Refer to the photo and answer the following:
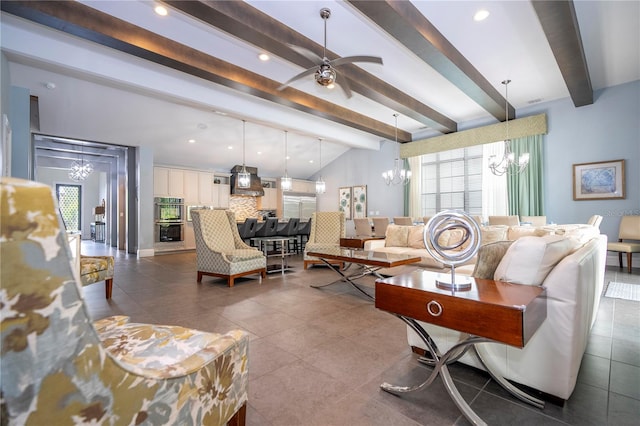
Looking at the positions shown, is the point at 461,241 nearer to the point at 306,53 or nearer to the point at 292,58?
the point at 306,53

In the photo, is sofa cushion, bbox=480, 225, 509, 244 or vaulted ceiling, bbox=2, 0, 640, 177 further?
sofa cushion, bbox=480, 225, 509, 244

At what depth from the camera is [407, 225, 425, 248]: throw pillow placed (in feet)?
14.4

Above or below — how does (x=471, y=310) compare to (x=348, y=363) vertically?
above

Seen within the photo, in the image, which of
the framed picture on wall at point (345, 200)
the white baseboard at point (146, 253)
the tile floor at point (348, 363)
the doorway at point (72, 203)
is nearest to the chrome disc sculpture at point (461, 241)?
the tile floor at point (348, 363)

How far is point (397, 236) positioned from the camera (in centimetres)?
462

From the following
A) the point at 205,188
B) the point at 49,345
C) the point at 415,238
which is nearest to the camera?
the point at 49,345

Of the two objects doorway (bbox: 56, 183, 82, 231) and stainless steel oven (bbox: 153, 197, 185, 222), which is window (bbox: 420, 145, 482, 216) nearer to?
stainless steel oven (bbox: 153, 197, 185, 222)

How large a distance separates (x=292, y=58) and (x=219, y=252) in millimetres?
2782

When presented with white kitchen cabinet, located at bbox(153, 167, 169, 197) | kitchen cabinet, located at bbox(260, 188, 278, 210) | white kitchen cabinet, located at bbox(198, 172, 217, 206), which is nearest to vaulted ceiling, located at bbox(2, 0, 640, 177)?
white kitchen cabinet, located at bbox(153, 167, 169, 197)

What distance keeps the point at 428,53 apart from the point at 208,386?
407 centimetres

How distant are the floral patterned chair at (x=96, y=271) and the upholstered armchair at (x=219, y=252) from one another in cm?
107

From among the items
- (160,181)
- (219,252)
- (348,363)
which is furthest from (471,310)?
(160,181)

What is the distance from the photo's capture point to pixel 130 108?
217 inches

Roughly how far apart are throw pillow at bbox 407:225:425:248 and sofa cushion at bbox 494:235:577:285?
285cm
